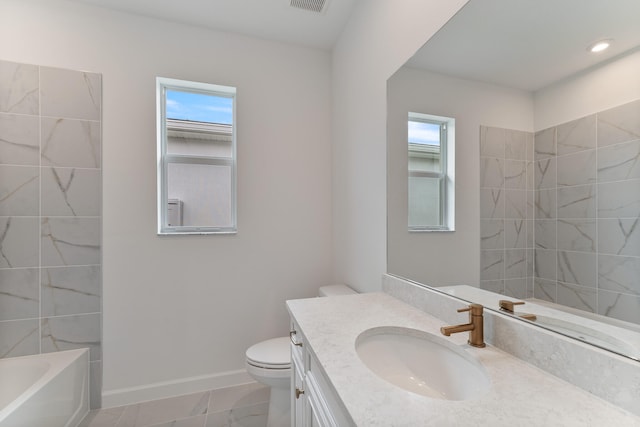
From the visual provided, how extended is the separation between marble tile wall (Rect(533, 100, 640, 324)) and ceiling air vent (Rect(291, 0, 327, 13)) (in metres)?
1.66

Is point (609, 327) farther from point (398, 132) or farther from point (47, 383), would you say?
point (47, 383)

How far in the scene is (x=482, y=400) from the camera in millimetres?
587

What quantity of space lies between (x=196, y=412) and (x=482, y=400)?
1.88m

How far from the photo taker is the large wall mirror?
0.61 metres

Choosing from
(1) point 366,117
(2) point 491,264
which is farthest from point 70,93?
(2) point 491,264

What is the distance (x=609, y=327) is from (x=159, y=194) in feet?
7.55

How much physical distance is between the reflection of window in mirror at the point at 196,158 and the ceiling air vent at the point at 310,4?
752 millimetres

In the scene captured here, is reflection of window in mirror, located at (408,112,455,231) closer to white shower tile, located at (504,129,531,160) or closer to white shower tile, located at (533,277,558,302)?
white shower tile, located at (504,129,531,160)

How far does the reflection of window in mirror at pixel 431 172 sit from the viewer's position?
44.6 inches

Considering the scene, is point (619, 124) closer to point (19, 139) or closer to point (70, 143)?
point (70, 143)

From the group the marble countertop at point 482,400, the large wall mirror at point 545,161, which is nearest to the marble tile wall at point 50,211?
the marble countertop at point 482,400

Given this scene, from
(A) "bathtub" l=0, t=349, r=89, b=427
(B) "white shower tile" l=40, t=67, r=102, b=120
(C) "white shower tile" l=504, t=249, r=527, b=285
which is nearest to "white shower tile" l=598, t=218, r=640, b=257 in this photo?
(C) "white shower tile" l=504, t=249, r=527, b=285

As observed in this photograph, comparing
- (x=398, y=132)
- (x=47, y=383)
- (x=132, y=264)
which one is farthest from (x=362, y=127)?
(x=47, y=383)

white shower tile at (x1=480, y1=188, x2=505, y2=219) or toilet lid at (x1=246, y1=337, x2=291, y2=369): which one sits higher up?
white shower tile at (x1=480, y1=188, x2=505, y2=219)
